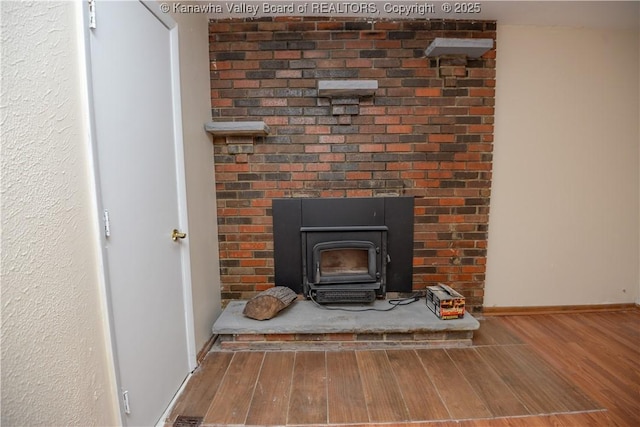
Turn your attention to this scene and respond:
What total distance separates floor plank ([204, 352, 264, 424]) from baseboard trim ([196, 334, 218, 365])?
0.21 m

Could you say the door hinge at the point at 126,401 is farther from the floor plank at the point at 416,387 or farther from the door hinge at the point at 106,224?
the floor plank at the point at 416,387

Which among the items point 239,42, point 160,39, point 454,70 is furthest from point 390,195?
point 160,39

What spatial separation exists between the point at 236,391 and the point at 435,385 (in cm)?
116

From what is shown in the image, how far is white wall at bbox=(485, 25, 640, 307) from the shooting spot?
246 cm

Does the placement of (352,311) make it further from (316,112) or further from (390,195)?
(316,112)

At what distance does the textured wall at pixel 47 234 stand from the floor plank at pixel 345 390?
1.05 meters

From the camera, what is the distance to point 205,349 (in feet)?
6.74

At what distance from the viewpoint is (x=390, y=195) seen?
2.46 metres

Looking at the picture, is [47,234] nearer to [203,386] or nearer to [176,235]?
[176,235]

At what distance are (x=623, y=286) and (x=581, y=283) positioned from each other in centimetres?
42

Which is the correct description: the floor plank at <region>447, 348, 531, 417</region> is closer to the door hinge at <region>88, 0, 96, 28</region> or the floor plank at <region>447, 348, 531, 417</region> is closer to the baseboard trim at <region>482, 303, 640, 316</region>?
the baseboard trim at <region>482, 303, 640, 316</region>

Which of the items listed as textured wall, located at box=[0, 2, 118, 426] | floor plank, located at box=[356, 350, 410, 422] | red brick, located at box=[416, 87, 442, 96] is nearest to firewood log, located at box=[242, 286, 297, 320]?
floor plank, located at box=[356, 350, 410, 422]

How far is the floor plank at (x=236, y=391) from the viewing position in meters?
1.50

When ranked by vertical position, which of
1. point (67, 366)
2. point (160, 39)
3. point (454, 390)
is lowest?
point (454, 390)
